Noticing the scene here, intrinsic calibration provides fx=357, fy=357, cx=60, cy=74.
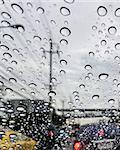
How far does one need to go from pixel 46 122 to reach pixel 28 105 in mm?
5490

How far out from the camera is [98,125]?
10805mm

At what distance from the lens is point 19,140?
966 cm

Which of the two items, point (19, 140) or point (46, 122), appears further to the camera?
point (46, 122)

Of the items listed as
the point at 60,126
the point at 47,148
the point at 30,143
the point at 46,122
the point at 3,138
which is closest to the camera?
the point at 3,138

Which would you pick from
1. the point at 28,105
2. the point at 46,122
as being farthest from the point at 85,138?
the point at 46,122

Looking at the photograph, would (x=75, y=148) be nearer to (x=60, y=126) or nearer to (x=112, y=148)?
(x=112, y=148)

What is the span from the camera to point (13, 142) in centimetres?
927

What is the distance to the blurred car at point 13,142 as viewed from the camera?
880 centimetres

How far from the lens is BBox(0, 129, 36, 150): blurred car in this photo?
880 cm

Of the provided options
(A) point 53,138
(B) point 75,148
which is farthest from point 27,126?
(B) point 75,148

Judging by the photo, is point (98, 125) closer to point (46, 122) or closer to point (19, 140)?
point (19, 140)

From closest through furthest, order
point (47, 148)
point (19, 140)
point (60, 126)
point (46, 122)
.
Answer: point (19, 140)
point (47, 148)
point (60, 126)
point (46, 122)

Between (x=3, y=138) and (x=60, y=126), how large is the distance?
15.9 ft

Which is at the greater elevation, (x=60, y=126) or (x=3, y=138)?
(x=60, y=126)
